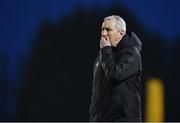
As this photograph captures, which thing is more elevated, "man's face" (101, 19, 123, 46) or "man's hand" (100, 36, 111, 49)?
"man's face" (101, 19, 123, 46)

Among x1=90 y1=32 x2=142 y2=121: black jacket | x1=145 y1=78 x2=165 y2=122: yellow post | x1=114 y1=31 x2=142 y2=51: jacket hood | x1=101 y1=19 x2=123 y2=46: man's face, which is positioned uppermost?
x1=101 y1=19 x2=123 y2=46: man's face

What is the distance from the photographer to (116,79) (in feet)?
8.73

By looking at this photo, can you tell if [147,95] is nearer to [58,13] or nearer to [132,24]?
[132,24]

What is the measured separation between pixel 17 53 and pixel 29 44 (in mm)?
166

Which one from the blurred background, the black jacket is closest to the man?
the black jacket

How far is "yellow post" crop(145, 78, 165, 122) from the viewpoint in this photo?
495 centimetres

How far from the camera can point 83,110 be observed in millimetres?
5062

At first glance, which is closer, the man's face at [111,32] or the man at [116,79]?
the man at [116,79]

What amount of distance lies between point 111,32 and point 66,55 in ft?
7.46

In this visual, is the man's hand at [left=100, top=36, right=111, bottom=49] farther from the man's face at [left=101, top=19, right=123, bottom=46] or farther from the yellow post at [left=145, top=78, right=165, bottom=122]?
the yellow post at [left=145, top=78, right=165, bottom=122]

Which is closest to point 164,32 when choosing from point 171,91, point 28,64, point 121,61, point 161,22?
point 161,22

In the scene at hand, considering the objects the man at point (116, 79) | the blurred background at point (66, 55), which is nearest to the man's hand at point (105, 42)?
the man at point (116, 79)

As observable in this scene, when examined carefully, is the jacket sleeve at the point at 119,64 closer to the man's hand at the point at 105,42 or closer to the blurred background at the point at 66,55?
the man's hand at the point at 105,42

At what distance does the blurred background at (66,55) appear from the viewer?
5.00 meters
